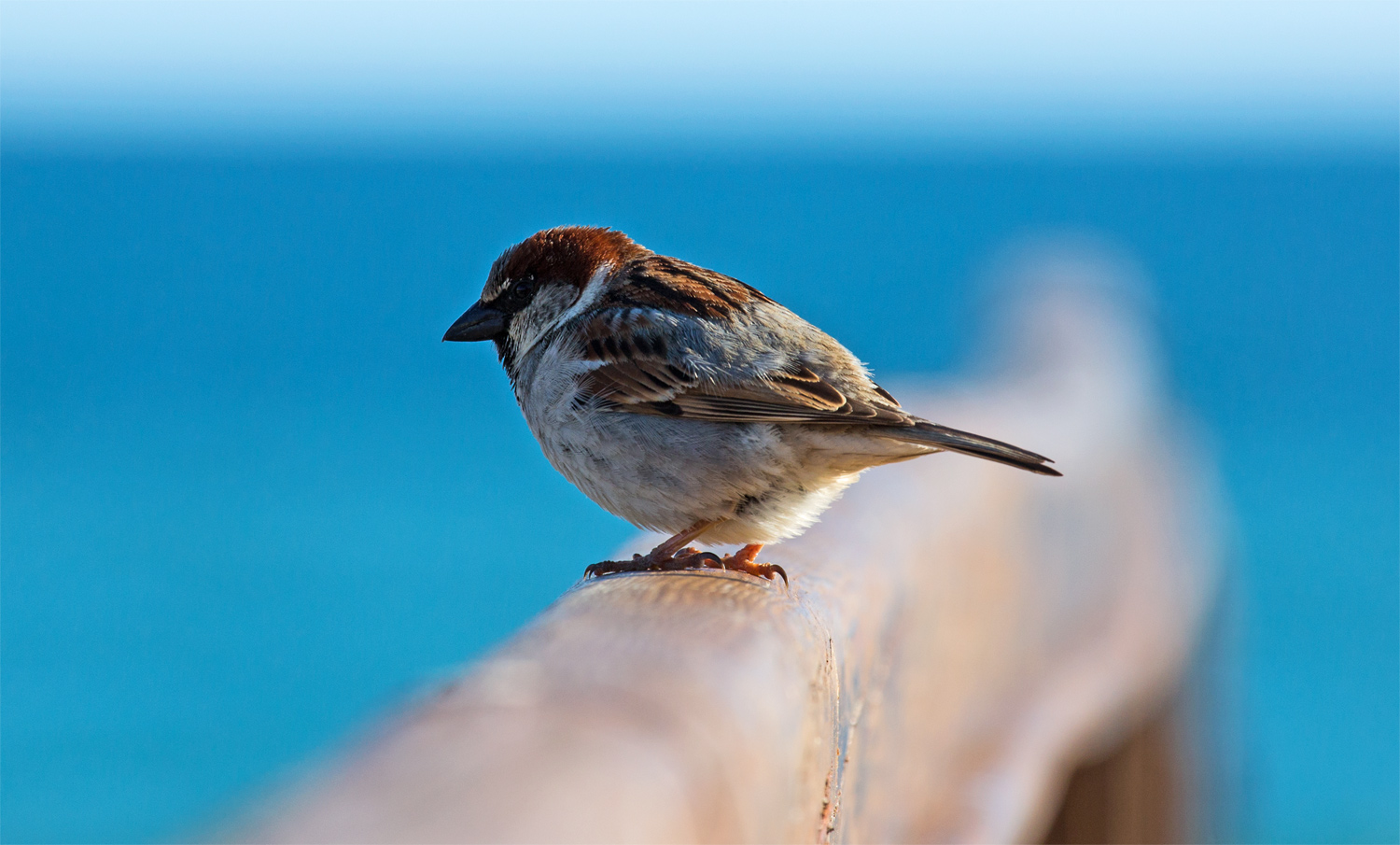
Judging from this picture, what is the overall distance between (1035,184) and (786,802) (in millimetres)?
42498

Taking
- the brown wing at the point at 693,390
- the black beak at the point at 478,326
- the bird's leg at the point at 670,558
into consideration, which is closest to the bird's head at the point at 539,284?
the black beak at the point at 478,326

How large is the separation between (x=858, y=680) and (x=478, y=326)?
7.00 feet

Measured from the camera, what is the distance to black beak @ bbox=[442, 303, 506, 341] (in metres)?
3.82

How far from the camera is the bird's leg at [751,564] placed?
2388 mm

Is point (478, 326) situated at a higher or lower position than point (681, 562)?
higher

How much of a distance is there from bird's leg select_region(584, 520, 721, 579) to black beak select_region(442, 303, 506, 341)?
0.96 metres

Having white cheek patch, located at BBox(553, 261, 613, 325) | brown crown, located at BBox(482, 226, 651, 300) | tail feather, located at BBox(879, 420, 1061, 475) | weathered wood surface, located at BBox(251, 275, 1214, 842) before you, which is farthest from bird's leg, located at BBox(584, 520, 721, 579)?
brown crown, located at BBox(482, 226, 651, 300)

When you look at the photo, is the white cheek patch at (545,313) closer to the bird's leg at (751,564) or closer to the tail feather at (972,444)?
the bird's leg at (751,564)

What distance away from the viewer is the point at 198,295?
2900cm

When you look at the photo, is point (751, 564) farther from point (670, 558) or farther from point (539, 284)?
point (539, 284)

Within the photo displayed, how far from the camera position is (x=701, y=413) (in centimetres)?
323

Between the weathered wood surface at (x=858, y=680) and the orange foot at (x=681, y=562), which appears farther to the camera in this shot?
the orange foot at (x=681, y=562)

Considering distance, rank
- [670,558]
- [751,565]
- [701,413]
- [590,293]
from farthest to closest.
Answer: [590,293], [701,413], [670,558], [751,565]

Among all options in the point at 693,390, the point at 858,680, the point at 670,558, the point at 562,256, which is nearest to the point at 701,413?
the point at 693,390
